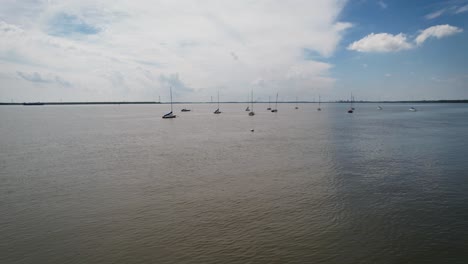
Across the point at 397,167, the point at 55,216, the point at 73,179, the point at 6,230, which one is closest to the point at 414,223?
the point at 397,167

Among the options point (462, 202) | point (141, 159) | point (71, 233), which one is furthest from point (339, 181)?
point (141, 159)

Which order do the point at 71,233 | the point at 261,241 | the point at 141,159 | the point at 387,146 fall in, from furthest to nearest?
the point at 387,146
the point at 141,159
the point at 71,233
the point at 261,241

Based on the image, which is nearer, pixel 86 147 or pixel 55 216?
pixel 55 216

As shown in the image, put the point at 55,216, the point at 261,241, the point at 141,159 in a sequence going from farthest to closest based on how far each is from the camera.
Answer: the point at 141,159, the point at 55,216, the point at 261,241

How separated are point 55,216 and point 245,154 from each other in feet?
80.8

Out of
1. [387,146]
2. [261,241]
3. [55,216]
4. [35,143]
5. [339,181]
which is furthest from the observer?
[35,143]

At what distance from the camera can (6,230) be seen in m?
16.5

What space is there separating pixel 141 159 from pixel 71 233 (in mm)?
20701

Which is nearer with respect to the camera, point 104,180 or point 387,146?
point 104,180

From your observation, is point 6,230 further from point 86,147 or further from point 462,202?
point 86,147

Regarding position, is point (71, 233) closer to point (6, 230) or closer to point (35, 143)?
point (6, 230)

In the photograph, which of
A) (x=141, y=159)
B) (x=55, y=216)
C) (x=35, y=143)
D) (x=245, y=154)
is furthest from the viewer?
(x=35, y=143)

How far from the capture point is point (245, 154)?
128 ft

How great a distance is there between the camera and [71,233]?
52.8 feet
